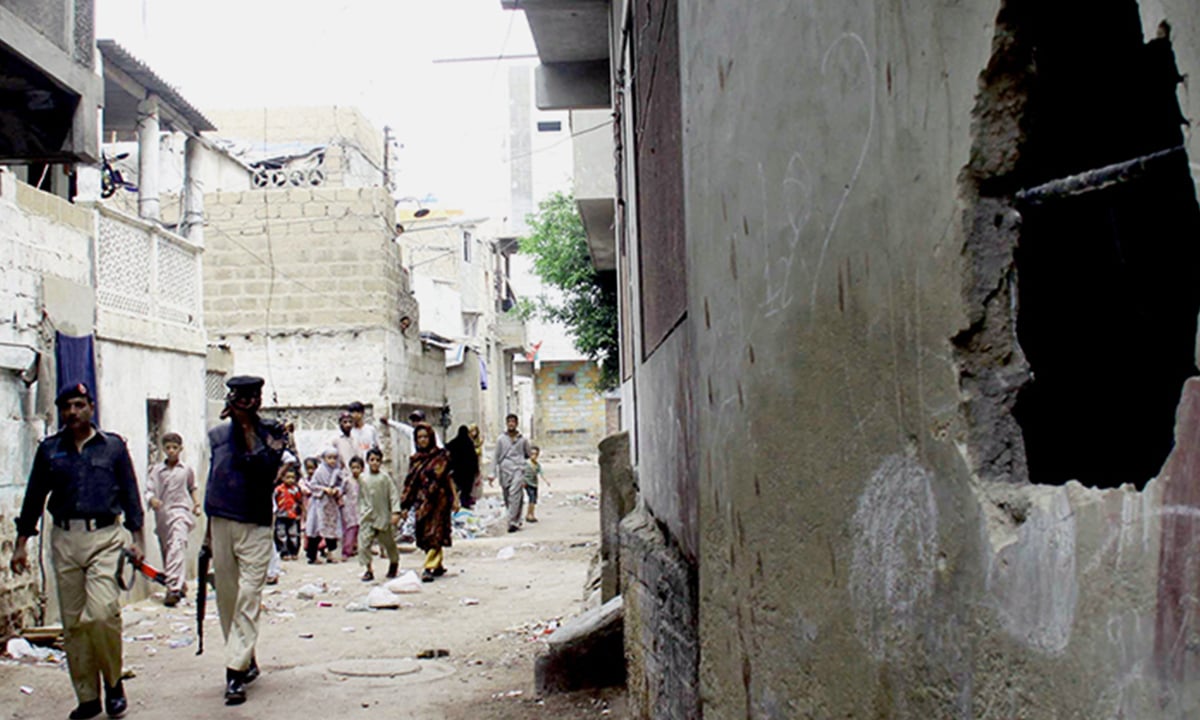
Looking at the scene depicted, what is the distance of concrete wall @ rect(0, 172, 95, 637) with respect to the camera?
8.81 metres

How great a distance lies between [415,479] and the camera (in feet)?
41.4

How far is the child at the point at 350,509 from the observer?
14.9m

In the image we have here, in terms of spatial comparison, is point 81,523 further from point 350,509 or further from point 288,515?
point 350,509

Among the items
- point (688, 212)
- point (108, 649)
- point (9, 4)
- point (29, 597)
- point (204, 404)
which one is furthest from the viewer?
point (204, 404)

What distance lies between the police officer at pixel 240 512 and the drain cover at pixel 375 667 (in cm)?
76

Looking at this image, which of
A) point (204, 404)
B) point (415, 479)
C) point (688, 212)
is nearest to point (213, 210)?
point (204, 404)

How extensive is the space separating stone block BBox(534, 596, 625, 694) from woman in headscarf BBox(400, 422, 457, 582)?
5504 mm

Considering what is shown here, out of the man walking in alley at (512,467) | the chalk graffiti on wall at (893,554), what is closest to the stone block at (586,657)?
the chalk graffiti on wall at (893,554)

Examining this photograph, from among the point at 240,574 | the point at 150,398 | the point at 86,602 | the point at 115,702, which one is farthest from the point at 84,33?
the point at 150,398

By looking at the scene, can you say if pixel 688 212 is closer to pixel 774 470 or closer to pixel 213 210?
pixel 774 470

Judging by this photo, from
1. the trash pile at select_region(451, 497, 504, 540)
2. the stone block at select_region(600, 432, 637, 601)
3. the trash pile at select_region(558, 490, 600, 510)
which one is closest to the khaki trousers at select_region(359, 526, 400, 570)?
the stone block at select_region(600, 432, 637, 601)

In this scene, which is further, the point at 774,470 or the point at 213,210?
the point at 213,210

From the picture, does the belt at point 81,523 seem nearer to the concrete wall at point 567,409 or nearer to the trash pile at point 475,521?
the trash pile at point 475,521

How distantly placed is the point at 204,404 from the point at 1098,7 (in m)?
13.6
